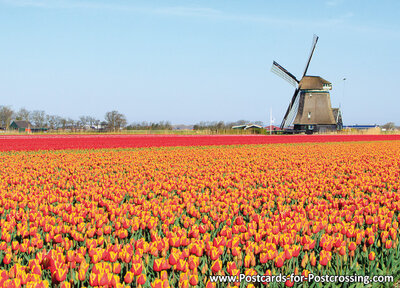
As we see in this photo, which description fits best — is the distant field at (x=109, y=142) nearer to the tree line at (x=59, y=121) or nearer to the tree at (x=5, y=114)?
the tree line at (x=59, y=121)

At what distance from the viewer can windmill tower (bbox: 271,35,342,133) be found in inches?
2103

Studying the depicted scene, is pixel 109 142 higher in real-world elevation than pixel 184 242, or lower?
higher

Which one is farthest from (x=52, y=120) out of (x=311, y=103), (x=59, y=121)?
(x=311, y=103)

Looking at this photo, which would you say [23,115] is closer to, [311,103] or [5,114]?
[5,114]

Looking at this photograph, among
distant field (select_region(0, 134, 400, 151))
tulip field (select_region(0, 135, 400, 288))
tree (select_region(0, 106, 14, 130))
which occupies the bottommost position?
tulip field (select_region(0, 135, 400, 288))

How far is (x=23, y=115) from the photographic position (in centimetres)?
10869

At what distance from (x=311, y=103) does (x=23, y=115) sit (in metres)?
86.7

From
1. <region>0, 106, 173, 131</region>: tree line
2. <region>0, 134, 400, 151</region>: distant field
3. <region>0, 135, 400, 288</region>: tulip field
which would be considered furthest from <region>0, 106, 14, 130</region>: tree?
<region>0, 135, 400, 288</region>: tulip field

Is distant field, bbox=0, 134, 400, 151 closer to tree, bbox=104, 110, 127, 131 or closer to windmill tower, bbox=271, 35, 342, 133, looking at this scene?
windmill tower, bbox=271, 35, 342, 133

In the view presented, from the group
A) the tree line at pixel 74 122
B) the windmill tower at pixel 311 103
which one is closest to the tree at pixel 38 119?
the tree line at pixel 74 122

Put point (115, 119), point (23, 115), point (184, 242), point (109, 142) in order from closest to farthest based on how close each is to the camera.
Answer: point (184, 242) → point (109, 142) → point (115, 119) → point (23, 115)

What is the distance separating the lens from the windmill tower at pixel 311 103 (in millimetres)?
53406

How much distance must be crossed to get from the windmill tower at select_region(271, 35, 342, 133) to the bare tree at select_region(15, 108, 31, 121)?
80.3 meters

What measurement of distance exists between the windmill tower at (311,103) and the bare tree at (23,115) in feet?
263
